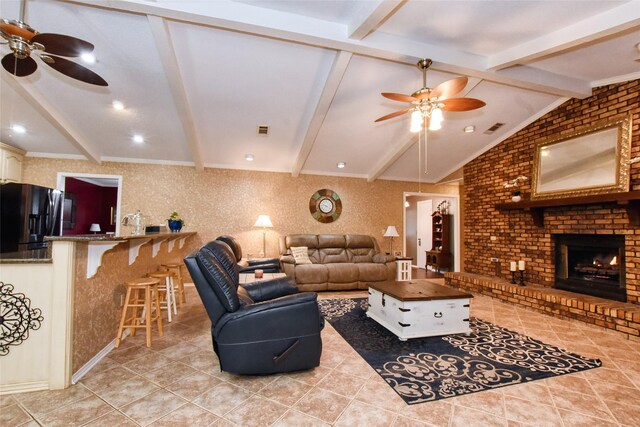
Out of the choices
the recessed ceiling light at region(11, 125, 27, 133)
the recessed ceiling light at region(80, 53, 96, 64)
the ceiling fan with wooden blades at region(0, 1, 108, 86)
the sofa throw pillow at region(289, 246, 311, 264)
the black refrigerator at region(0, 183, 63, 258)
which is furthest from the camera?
the sofa throw pillow at region(289, 246, 311, 264)

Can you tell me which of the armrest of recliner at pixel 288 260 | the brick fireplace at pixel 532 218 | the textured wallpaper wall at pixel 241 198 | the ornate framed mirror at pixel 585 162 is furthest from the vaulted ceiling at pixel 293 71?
the armrest of recliner at pixel 288 260

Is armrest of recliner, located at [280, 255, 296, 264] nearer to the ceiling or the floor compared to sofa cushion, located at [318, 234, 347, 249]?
nearer to the floor

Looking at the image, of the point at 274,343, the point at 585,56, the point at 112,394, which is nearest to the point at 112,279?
the point at 112,394

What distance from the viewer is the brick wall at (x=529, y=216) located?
3533 millimetres

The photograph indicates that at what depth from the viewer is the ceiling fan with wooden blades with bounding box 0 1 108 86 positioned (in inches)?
75.8

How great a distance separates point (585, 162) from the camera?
12.9 feet

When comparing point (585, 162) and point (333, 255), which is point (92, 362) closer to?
point (333, 255)

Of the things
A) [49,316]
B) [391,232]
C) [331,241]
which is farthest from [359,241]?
[49,316]

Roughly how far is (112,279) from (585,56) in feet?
18.7

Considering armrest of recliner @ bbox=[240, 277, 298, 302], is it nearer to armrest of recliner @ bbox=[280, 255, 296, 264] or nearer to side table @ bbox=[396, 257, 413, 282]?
armrest of recliner @ bbox=[280, 255, 296, 264]

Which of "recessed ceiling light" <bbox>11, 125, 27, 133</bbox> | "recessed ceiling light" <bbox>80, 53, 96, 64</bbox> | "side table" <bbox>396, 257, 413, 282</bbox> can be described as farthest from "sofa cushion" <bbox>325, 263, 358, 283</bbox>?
"recessed ceiling light" <bbox>11, 125, 27, 133</bbox>

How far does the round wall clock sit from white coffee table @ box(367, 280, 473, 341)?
334 centimetres

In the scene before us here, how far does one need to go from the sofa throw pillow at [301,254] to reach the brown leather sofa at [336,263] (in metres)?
0.10

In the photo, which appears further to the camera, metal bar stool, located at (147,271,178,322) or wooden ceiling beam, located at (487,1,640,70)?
metal bar stool, located at (147,271,178,322)
